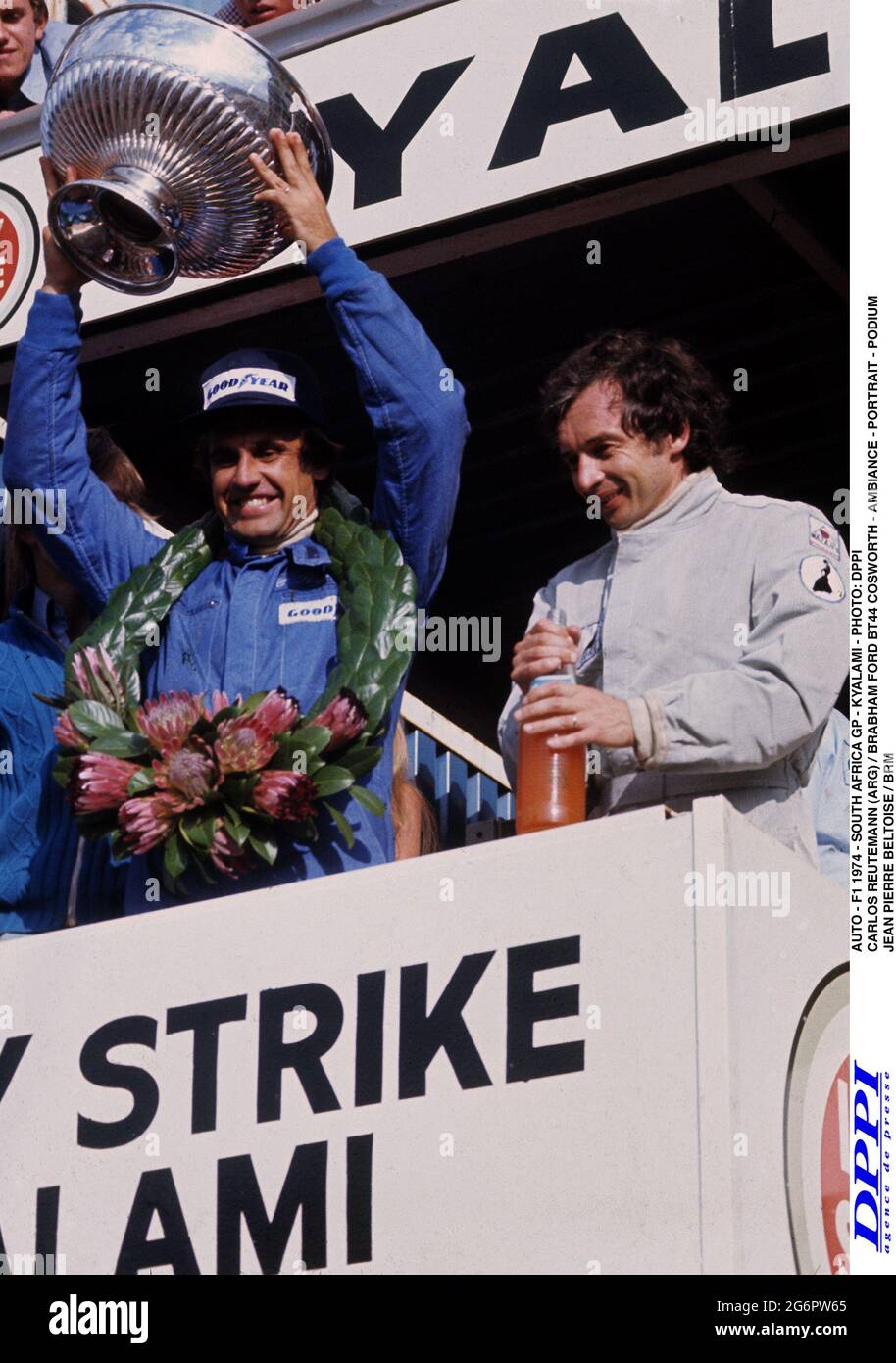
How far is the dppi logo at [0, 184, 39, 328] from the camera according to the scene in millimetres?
7316

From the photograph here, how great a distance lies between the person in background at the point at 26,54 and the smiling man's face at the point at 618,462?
3200 millimetres

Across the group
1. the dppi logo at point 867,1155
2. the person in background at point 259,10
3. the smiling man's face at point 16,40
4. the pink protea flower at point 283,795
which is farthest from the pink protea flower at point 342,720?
the smiling man's face at point 16,40

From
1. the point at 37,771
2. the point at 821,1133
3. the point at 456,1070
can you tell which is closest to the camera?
the point at 821,1133

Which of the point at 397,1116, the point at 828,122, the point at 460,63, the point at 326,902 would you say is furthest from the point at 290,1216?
the point at 460,63

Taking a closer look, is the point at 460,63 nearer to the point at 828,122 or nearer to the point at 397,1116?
the point at 828,122

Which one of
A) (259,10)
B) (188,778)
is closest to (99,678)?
(188,778)

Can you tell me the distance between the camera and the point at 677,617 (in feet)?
16.2

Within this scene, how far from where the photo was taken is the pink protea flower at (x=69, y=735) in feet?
17.3

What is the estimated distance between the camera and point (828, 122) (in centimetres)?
595

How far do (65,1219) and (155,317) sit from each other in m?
3.12

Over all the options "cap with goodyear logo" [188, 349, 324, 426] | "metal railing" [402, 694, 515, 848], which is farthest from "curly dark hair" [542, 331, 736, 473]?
"metal railing" [402, 694, 515, 848]

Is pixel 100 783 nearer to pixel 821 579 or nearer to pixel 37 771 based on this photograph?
pixel 37 771

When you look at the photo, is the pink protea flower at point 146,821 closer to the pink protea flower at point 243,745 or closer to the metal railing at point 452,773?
the pink protea flower at point 243,745

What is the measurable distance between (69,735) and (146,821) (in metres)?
0.35
